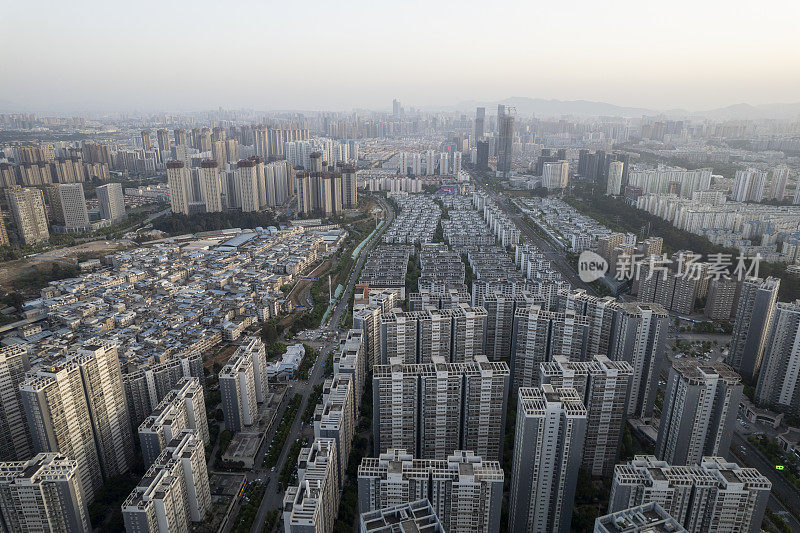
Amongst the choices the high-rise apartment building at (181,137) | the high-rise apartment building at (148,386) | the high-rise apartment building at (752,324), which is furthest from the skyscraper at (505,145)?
the high-rise apartment building at (148,386)

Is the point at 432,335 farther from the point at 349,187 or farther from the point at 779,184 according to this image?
the point at 779,184

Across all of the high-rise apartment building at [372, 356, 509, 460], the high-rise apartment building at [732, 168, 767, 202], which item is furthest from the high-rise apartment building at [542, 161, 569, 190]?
the high-rise apartment building at [372, 356, 509, 460]

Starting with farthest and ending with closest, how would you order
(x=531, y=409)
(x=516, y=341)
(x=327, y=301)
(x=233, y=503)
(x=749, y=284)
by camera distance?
(x=327, y=301) → (x=749, y=284) → (x=516, y=341) → (x=233, y=503) → (x=531, y=409)

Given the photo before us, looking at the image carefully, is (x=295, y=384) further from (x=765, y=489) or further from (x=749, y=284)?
(x=749, y=284)

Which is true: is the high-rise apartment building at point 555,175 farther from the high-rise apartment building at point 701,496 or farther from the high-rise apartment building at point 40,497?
the high-rise apartment building at point 40,497

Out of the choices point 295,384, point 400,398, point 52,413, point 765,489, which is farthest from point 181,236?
point 765,489

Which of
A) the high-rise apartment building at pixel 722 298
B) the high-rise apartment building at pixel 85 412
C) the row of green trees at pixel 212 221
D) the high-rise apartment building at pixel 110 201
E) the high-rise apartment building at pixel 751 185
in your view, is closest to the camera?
the high-rise apartment building at pixel 85 412
